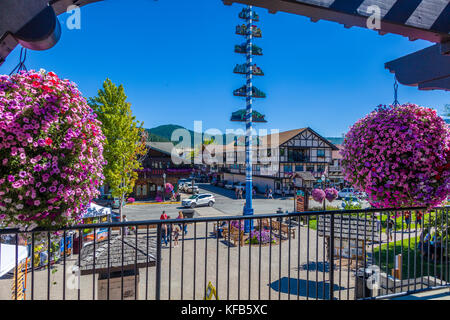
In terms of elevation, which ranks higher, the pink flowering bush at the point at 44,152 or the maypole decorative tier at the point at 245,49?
the maypole decorative tier at the point at 245,49

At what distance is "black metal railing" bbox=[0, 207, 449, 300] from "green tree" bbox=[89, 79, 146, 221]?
338cm

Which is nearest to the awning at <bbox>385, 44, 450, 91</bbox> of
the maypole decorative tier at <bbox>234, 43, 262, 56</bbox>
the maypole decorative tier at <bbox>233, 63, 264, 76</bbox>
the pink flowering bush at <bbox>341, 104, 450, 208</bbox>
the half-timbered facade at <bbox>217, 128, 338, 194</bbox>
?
the pink flowering bush at <bbox>341, 104, 450, 208</bbox>

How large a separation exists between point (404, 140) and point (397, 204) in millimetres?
654

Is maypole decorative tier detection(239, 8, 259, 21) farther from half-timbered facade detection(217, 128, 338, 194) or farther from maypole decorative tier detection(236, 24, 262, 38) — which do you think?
half-timbered facade detection(217, 128, 338, 194)

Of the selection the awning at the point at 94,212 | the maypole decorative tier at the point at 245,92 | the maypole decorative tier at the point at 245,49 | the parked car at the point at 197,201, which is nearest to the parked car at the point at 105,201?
the parked car at the point at 197,201

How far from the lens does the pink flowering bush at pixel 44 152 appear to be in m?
1.67

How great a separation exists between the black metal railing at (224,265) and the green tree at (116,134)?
11.1 ft

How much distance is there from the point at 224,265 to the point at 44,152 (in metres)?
8.26

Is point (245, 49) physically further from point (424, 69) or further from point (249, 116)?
point (424, 69)

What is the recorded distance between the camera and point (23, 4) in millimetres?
1605

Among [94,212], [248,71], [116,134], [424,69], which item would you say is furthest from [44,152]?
[248,71]

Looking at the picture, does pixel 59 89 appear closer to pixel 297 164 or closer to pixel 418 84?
pixel 418 84

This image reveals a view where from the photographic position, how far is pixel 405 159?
2.70m

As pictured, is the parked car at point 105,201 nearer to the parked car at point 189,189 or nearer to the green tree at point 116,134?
the green tree at point 116,134
